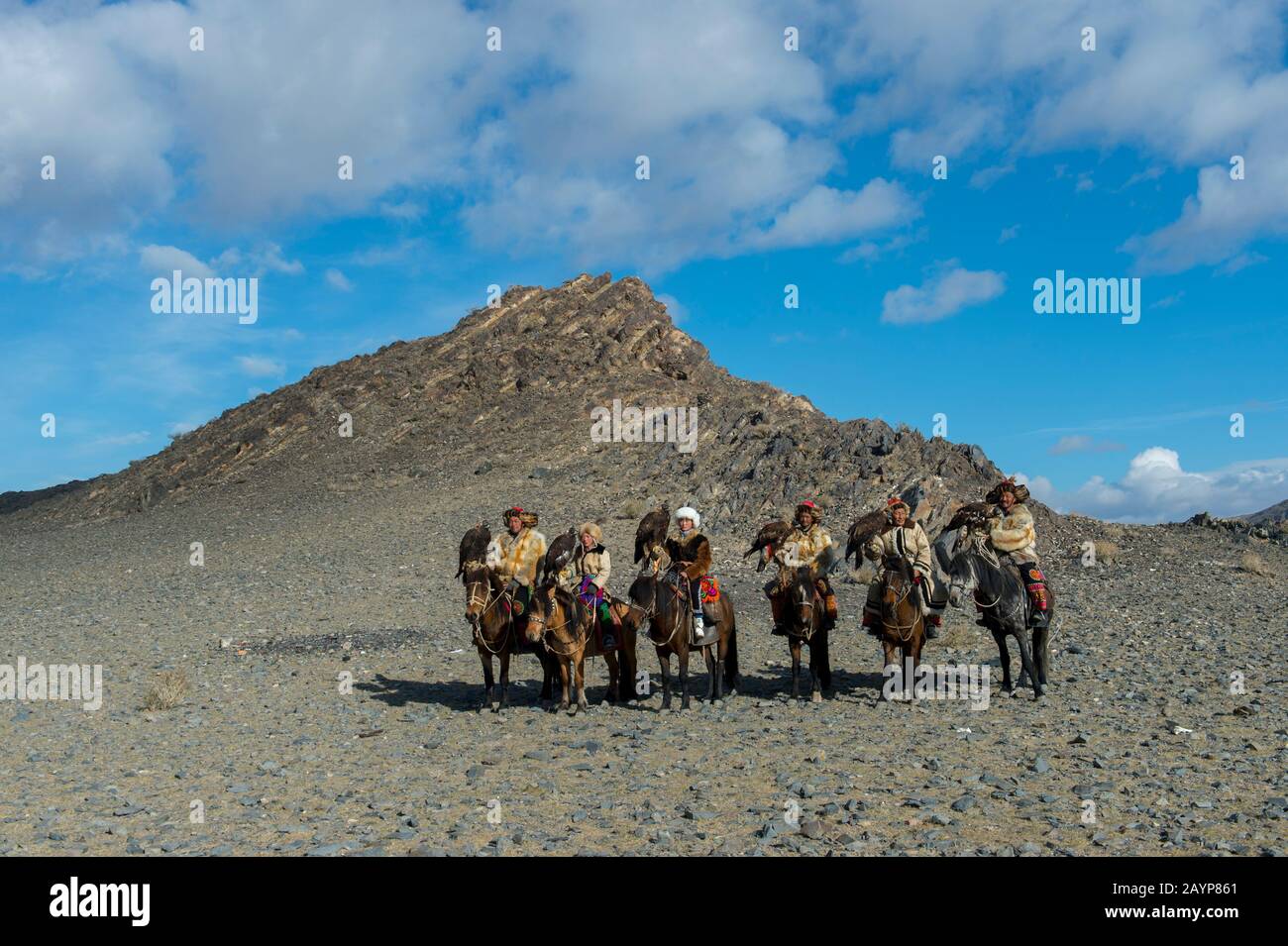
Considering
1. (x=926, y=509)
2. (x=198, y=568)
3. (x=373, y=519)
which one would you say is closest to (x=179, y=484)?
(x=373, y=519)

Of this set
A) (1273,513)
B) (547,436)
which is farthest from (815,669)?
(1273,513)

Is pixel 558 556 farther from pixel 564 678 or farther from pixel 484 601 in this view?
pixel 564 678

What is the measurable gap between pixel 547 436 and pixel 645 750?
120 ft

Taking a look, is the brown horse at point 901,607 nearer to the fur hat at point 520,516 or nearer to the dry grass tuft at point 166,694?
the fur hat at point 520,516

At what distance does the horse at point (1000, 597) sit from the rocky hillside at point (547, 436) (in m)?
16.3

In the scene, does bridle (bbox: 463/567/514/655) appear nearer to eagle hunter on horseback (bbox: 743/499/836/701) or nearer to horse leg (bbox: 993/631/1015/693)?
eagle hunter on horseback (bbox: 743/499/836/701)

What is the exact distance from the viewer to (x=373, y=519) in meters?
38.1

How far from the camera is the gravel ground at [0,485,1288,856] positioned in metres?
7.60

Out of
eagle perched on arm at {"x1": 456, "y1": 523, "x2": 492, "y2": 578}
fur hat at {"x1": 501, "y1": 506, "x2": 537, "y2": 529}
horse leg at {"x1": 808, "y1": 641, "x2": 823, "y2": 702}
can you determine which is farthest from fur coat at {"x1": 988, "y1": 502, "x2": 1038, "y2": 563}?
eagle perched on arm at {"x1": 456, "y1": 523, "x2": 492, "y2": 578}

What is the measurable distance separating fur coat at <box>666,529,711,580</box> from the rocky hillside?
18125mm

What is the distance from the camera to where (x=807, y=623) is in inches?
501

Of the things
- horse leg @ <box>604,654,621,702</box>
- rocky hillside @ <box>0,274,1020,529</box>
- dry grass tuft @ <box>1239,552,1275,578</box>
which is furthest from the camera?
rocky hillside @ <box>0,274,1020,529</box>
